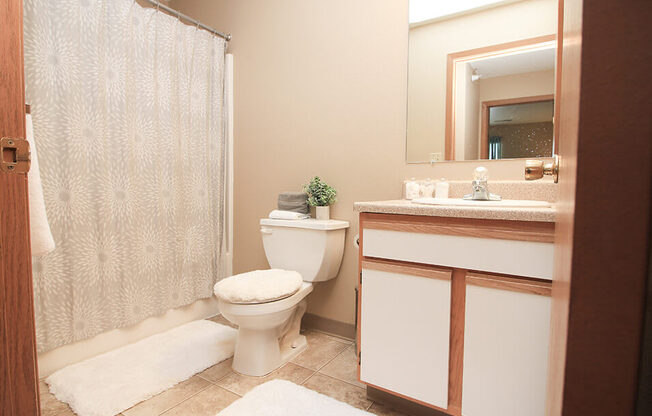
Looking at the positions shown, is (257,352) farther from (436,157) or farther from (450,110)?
(450,110)

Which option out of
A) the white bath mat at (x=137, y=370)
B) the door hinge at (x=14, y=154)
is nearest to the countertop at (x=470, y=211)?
the door hinge at (x=14, y=154)

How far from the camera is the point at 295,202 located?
6.56ft

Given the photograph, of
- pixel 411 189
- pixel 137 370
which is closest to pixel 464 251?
pixel 411 189

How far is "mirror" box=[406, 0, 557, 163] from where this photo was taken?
143cm

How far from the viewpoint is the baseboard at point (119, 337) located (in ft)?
5.16

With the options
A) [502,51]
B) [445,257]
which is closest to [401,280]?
[445,257]

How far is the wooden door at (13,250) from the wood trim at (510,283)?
117 cm

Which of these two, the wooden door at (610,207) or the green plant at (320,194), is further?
the green plant at (320,194)

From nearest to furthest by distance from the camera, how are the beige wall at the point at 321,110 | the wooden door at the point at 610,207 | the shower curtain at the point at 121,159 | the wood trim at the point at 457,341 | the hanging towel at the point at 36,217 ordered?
the wooden door at the point at 610,207, the hanging towel at the point at 36,217, the wood trim at the point at 457,341, the shower curtain at the point at 121,159, the beige wall at the point at 321,110

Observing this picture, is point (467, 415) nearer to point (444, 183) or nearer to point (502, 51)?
point (444, 183)

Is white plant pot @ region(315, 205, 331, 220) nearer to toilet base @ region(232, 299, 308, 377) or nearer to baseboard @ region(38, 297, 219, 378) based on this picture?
toilet base @ region(232, 299, 308, 377)

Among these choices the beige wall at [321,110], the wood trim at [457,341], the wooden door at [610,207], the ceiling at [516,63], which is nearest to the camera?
the wooden door at [610,207]

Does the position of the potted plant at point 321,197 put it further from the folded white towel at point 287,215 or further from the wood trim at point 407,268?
the wood trim at point 407,268

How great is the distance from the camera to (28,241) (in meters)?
0.65
